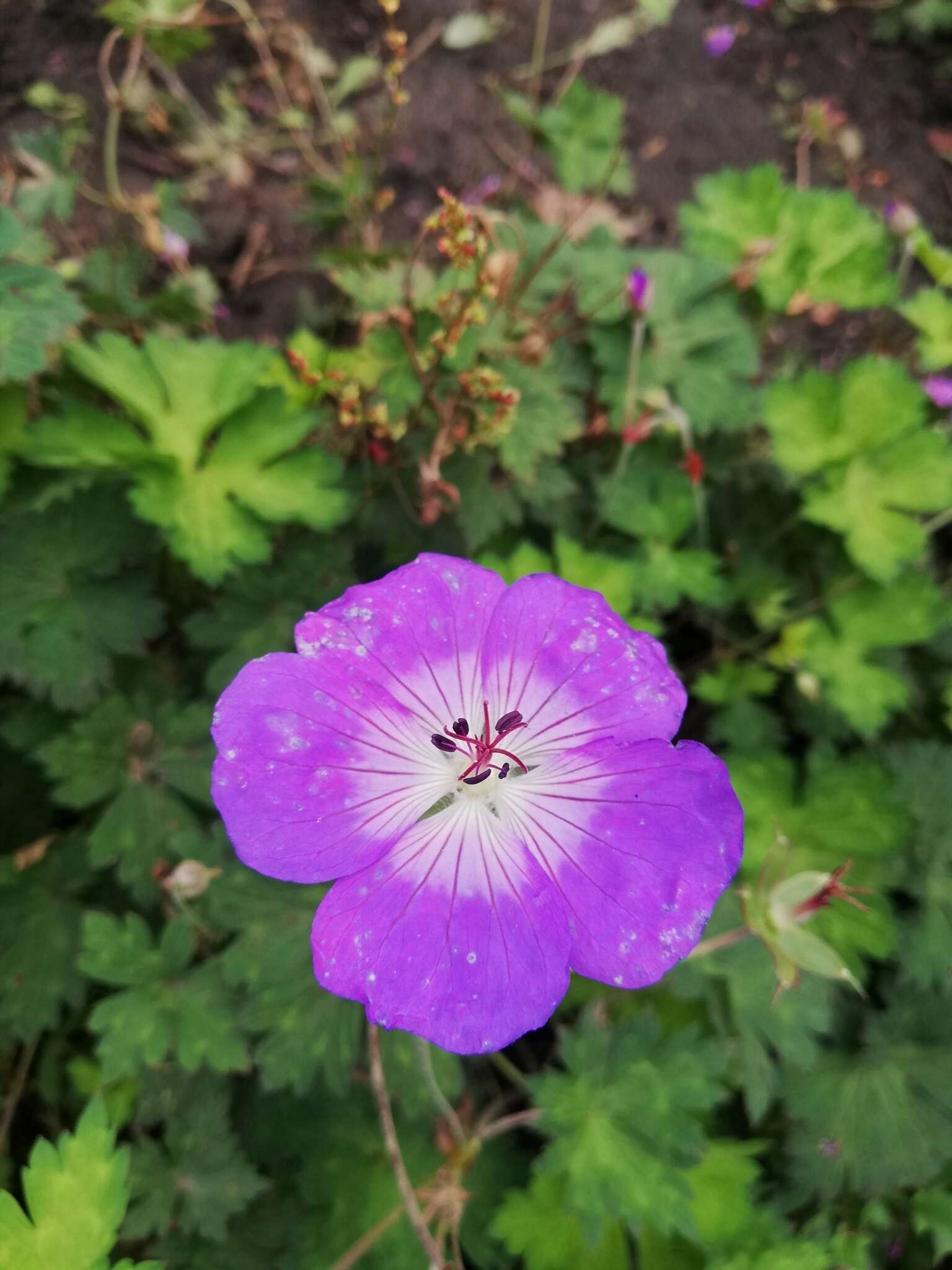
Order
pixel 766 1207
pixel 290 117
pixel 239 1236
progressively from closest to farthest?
1. pixel 239 1236
2. pixel 766 1207
3. pixel 290 117

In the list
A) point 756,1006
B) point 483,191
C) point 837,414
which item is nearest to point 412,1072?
point 756,1006

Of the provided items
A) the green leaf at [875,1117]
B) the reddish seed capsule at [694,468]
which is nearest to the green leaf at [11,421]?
the reddish seed capsule at [694,468]

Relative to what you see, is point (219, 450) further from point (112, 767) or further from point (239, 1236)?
point (239, 1236)

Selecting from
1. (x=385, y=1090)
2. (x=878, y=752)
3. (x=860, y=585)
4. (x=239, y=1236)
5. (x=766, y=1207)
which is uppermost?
(x=860, y=585)

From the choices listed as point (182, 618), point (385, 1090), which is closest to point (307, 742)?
point (385, 1090)

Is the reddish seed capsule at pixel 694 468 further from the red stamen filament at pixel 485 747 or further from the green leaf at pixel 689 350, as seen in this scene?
the red stamen filament at pixel 485 747

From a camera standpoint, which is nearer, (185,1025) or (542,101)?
(185,1025)

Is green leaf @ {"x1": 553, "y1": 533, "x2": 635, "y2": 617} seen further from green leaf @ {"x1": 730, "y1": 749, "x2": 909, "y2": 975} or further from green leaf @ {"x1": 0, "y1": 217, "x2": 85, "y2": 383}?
green leaf @ {"x1": 0, "y1": 217, "x2": 85, "y2": 383}
